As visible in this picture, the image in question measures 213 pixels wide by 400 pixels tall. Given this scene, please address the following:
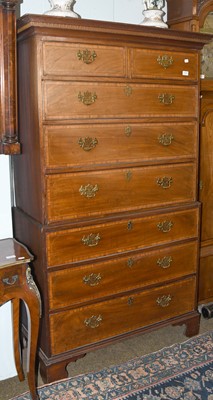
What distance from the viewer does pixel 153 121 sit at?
103 inches

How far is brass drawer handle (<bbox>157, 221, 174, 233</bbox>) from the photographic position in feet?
9.08

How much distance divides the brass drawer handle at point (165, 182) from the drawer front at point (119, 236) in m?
0.17

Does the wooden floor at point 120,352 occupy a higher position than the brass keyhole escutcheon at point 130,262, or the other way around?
the brass keyhole escutcheon at point 130,262

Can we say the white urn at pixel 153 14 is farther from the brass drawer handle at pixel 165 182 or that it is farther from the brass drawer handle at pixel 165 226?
the brass drawer handle at pixel 165 226

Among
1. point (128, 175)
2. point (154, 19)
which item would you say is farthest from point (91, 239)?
point (154, 19)

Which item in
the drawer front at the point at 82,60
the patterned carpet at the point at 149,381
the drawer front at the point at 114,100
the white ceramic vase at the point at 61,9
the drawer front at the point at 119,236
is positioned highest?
the white ceramic vase at the point at 61,9

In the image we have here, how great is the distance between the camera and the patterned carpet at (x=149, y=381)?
2.46m

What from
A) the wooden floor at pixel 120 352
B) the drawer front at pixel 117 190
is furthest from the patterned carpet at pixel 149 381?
the drawer front at pixel 117 190

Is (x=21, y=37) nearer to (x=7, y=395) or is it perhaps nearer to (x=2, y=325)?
(x=2, y=325)

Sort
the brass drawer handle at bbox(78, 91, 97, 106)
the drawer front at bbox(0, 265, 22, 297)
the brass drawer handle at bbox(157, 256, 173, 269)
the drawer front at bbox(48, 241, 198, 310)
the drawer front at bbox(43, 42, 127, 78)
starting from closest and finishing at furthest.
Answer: the drawer front at bbox(0, 265, 22, 297), the drawer front at bbox(43, 42, 127, 78), the brass drawer handle at bbox(78, 91, 97, 106), the drawer front at bbox(48, 241, 198, 310), the brass drawer handle at bbox(157, 256, 173, 269)

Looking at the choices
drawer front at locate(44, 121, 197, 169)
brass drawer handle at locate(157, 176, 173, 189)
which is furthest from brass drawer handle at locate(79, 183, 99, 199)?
brass drawer handle at locate(157, 176, 173, 189)

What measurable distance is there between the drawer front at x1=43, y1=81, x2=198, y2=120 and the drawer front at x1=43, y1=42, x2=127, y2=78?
60mm

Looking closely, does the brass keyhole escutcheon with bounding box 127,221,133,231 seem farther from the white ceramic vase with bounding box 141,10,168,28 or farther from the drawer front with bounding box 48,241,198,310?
the white ceramic vase with bounding box 141,10,168,28

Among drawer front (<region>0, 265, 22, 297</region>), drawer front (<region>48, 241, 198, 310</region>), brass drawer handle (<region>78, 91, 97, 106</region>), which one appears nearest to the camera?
drawer front (<region>0, 265, 22, 297</region>)
